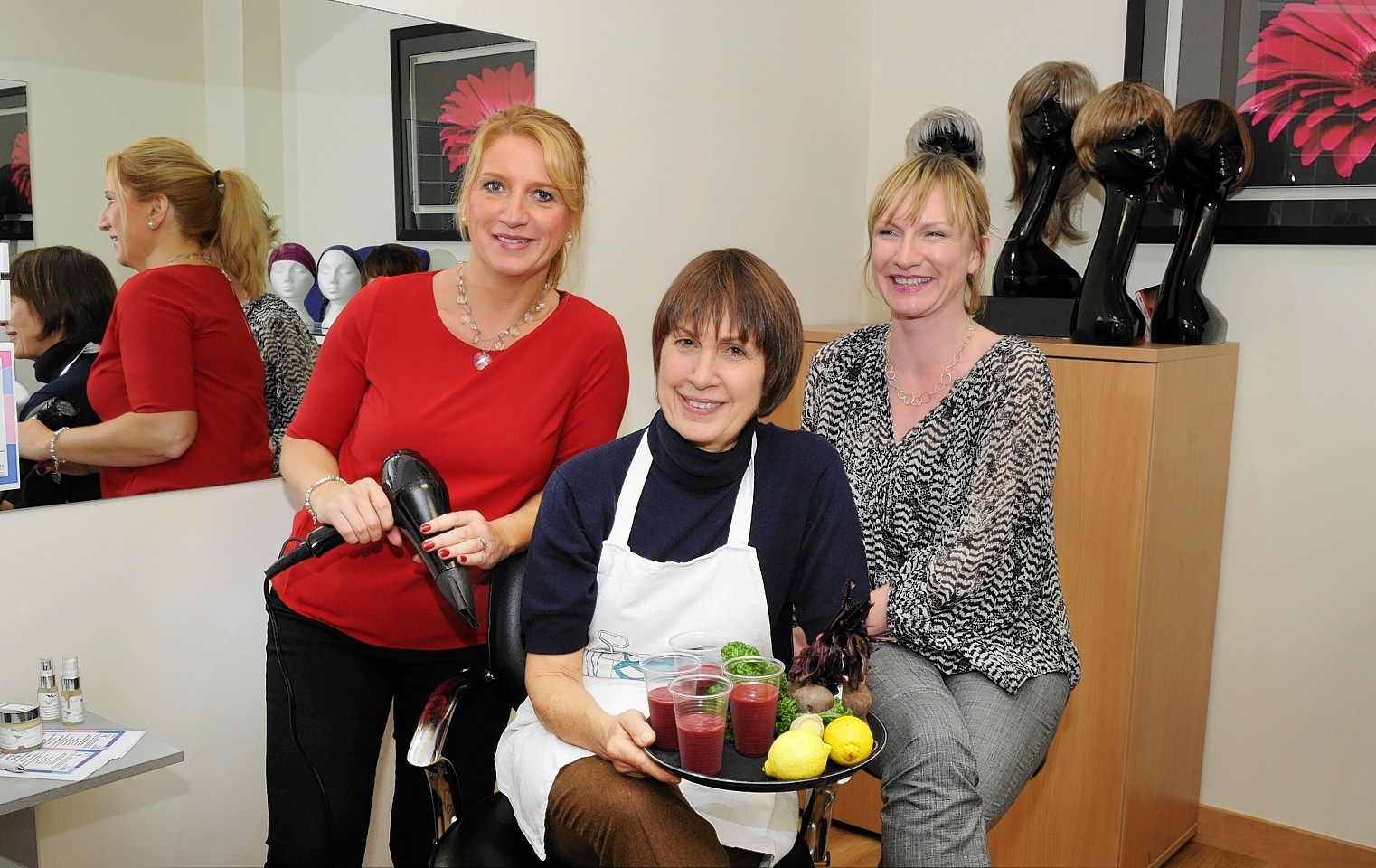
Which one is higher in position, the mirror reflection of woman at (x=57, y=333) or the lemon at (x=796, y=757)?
the mirror reflection of woman at (x=57, y=333)

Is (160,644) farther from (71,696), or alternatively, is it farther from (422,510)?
(422,510)

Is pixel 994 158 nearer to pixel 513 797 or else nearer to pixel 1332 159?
pixel 1332 159

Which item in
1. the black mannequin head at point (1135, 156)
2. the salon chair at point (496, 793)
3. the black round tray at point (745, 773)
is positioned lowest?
the salon chair at point (496, 793)

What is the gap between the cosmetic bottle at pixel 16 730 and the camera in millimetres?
1566

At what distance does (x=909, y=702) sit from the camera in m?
1.72

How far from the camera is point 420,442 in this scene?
1768 millimetres

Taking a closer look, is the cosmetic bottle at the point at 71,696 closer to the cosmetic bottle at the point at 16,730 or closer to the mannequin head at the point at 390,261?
the cosmetic bottle at the point at 16,730

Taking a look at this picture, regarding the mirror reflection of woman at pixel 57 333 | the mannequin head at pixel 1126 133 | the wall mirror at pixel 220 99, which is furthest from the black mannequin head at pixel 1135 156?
the mirror reflection of woman at pixel 57 333

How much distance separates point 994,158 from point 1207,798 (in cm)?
179

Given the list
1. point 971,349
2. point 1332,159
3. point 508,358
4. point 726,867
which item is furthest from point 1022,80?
point 726,867

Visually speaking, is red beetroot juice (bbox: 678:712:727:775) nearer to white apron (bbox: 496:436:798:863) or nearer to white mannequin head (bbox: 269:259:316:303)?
white apron (bbox: 496:436:798:863)

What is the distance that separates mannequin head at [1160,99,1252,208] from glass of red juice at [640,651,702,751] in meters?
1.89

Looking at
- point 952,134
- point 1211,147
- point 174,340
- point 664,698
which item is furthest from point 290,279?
point 1211,147

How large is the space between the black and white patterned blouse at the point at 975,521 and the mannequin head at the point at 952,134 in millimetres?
1022
